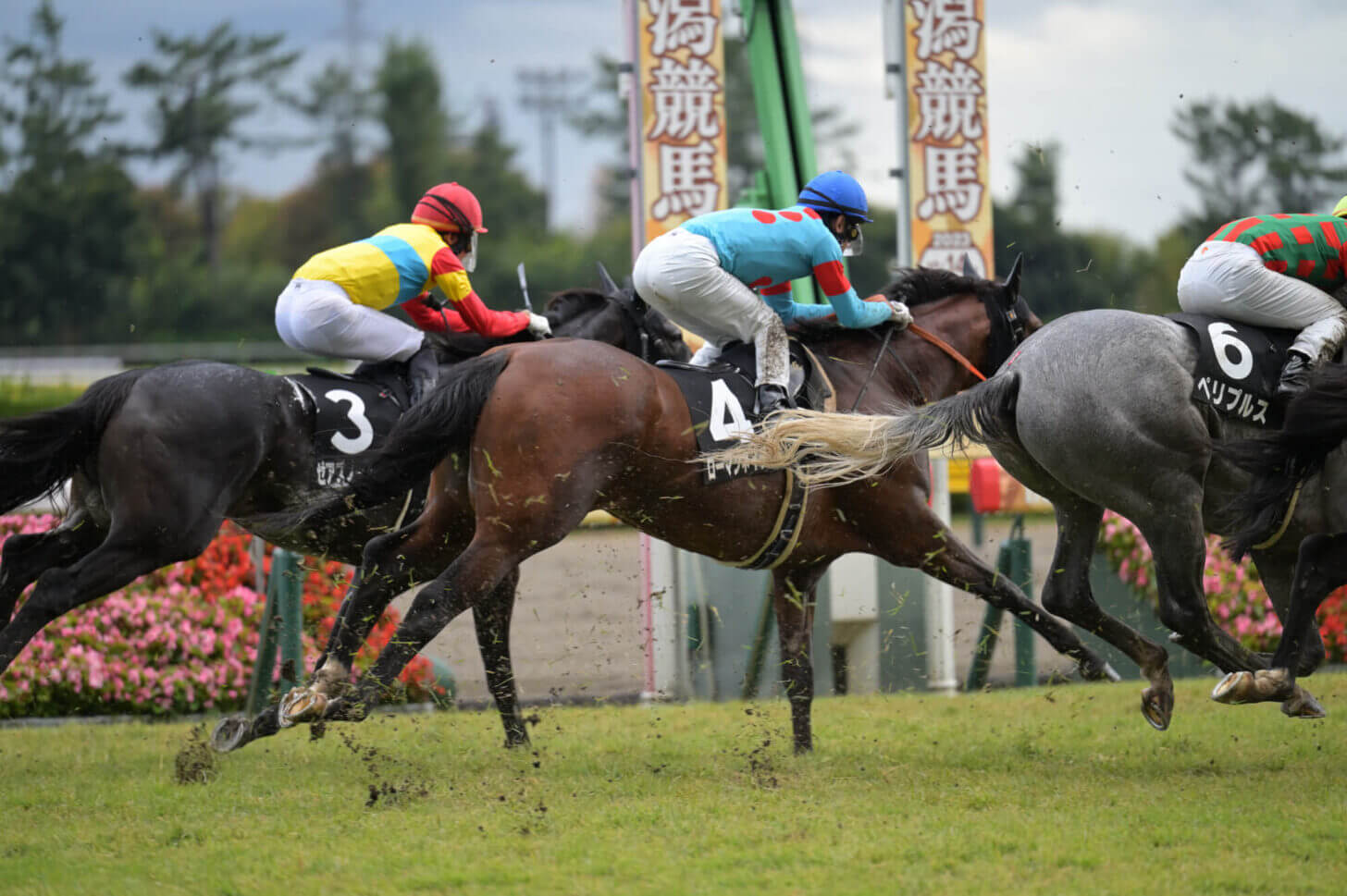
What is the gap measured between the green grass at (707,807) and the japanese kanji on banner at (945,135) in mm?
2637

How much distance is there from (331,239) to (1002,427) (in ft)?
116

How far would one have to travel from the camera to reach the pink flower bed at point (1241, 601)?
7328 mm

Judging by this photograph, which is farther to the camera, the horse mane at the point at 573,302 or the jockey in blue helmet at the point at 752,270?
the horse mane at the point at 573,302

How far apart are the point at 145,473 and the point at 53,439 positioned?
0.38 metres

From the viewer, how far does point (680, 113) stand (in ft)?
25.1

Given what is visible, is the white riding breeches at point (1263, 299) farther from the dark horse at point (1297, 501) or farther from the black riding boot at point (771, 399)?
the black riding boot at point (771, 399)

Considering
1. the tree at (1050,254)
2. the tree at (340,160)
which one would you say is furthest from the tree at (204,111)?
the tree at (1050,254)

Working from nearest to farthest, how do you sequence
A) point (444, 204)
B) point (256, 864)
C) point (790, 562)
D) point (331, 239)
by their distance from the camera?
1. point (256, 864)
2. point (790, 562)
3. point (444, 204)
4. point (331, 239)

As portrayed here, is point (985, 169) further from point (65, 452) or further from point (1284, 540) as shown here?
point (65, 452)

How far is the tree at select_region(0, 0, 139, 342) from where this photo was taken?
28250 mm

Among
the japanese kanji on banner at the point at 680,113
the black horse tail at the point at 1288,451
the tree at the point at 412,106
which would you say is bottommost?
the black horse tail at the point at 1288,451

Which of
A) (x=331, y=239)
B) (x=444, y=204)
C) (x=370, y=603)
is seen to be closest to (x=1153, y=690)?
(x=370, y=603)

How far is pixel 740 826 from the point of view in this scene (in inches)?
163

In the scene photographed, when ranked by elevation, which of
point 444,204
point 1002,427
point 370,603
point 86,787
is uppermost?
point 444,204
